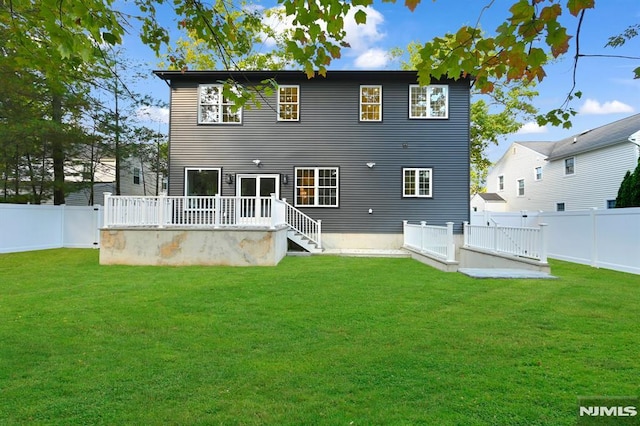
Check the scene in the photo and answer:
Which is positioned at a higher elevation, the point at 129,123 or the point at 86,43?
the point at 129,123

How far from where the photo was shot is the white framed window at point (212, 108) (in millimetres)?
12969

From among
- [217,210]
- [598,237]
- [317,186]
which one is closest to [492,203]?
[598,237]

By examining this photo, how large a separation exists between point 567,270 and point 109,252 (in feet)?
37.6

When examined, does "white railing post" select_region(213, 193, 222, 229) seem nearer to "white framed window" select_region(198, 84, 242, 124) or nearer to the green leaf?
"white framed window" select_region(198, 84, 242, 124)

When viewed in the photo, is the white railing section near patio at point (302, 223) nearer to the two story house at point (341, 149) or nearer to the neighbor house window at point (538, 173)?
the two story house at point (341, 149)

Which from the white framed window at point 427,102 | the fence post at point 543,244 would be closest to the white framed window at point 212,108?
the white framed window at point 427,102

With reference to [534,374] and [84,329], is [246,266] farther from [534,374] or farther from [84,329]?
[534,374]

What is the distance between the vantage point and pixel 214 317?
446 centimetres

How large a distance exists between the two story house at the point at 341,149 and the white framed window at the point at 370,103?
0.12 ft

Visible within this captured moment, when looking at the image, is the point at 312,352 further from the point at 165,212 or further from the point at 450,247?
the point at 165,212

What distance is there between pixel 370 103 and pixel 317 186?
3.65m

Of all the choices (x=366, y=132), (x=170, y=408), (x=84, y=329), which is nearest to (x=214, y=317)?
(x=84, y=329)

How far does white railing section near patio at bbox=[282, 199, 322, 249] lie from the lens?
12109mm

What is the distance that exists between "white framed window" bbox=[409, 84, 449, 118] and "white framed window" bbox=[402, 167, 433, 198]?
2.03m
